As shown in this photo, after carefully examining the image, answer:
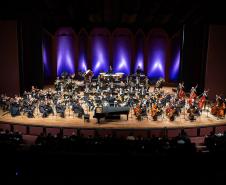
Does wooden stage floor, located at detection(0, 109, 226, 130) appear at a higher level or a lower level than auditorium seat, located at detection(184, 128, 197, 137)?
higher

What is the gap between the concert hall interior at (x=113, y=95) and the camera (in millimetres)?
5469

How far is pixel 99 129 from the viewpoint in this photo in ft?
31.7

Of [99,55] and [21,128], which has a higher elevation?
[99,55]

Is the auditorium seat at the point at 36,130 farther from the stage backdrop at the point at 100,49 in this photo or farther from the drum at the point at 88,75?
the stage backdrop at the point at 100,49

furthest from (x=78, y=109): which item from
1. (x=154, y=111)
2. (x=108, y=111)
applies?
(x=154, y=111)

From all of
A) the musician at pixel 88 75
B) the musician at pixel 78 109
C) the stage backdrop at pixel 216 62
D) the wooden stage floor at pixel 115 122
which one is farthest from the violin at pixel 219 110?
the musician at pixel 88 75

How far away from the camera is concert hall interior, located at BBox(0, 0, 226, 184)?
547 centimetres

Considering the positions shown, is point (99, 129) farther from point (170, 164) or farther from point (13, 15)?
point (13, 15)

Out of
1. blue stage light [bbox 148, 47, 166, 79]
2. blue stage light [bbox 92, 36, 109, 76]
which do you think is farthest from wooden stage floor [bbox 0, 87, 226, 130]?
blue stage light [bbox 92, 36, 109, 76]

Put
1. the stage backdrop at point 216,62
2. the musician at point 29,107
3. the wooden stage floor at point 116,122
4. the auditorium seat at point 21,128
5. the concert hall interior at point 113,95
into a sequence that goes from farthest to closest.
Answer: the stage backdrop at point 216,62, the musician at point 29,107, the auditorium seat at point 21,128, the wooden stage floor at point 116,122, the concert hall interior at point 113,95

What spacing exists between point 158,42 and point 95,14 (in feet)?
14.1

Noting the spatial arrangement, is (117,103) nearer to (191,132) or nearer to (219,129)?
(191,132)

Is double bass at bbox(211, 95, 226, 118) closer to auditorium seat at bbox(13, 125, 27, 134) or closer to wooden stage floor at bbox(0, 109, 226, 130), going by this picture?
wooden stage floor at bbox(0, 109, 226, 130)

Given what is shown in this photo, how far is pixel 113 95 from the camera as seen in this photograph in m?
12.0
